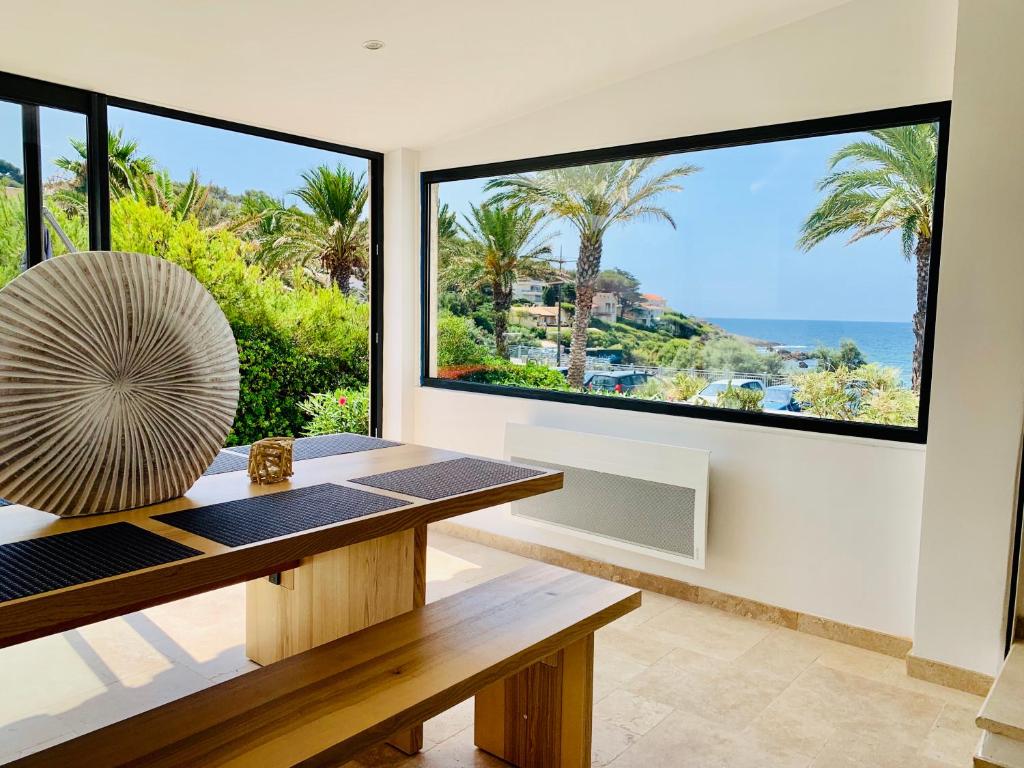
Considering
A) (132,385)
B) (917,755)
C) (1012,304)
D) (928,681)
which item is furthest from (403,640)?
(1012,304)

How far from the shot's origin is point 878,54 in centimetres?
304

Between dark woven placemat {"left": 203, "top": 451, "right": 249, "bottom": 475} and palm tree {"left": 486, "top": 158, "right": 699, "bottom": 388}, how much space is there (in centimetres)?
212

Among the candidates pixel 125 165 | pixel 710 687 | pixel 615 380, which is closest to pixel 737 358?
pixel 615 380

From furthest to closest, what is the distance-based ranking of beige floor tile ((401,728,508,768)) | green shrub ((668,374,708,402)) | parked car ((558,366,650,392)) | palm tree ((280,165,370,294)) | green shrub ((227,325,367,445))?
palm tree ((280,165,370,294)) < green shrub ((227,325,367,445)) < parked car ((558,366,650,392)) < green shrub ((668,374,708,402)) < beige floor tile ((401,728,508,768))

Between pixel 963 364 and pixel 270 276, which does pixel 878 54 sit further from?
pixel 270 276

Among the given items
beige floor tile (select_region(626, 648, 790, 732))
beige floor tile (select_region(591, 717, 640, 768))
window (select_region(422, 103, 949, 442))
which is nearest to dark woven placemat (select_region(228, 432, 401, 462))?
beige floor tile (select_region(591, 717, 640, 768))

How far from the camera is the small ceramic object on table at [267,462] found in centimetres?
205

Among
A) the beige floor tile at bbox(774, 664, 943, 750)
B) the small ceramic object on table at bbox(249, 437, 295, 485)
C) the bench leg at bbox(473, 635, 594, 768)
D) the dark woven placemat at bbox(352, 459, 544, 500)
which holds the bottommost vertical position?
the beige floor tile at bbox(774, 664, 943, 750)

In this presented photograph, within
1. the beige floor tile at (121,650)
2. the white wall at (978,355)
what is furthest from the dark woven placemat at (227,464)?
the white wall at (978,355)

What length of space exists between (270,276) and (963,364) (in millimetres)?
3285

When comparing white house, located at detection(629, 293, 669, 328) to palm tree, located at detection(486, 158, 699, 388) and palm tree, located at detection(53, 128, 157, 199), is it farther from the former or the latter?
palm tree, located at detection(53, 128, 157, 199)

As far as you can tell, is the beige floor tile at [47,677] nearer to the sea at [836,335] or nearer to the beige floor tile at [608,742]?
the beige floor tile at [608,742]

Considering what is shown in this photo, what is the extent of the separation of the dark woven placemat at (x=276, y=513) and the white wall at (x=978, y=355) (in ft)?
6.73

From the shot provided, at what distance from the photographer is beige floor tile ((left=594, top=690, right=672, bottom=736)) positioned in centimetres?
254
